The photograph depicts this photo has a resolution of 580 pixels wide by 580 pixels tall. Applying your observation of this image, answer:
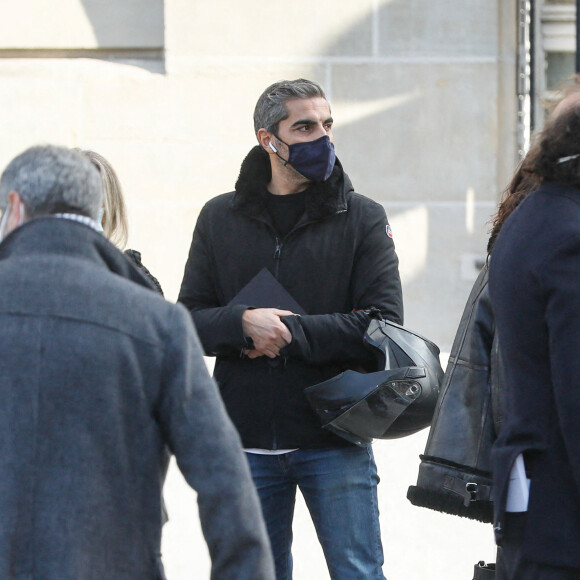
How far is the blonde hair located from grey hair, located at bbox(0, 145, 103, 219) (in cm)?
141

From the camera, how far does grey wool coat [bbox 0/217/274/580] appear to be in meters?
1.98

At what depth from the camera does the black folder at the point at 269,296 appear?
333cm

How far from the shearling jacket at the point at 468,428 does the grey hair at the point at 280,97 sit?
0.97 metres

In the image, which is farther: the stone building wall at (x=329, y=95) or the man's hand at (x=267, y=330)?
the stone building wall at (x=329, y=95)

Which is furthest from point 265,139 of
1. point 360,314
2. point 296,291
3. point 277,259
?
point 360,314

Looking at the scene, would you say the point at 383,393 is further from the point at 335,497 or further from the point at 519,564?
the point at 519,564

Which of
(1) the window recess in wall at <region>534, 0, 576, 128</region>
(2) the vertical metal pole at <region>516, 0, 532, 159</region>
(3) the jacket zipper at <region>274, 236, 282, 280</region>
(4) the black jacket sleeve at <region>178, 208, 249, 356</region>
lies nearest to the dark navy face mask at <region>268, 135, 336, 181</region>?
(3) the jacket zipper at <region>274, 236, 282, 280</region>

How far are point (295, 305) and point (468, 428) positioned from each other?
79 cm

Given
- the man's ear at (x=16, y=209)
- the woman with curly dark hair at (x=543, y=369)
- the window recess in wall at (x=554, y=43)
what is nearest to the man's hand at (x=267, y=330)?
the woman with curly dark hair at (x=543, y=369)

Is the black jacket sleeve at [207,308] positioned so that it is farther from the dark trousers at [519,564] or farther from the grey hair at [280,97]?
the dark trousers at [519,564]

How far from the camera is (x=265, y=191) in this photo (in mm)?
3482

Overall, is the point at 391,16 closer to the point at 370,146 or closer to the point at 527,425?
the point at 370,146

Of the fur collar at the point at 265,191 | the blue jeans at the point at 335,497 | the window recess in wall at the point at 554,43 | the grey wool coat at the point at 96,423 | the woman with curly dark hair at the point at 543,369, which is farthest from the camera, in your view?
the window recess in wall at the point at 554,43

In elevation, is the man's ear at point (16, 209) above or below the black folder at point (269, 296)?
below
